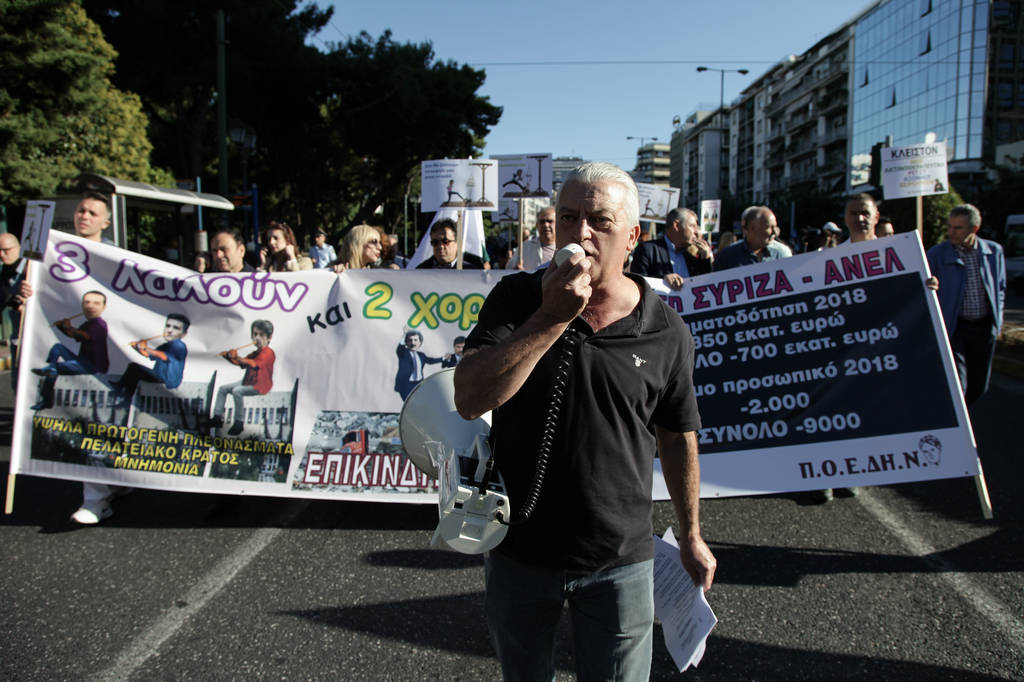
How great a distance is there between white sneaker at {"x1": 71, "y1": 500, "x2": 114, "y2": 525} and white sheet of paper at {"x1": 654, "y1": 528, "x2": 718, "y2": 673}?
3.56 metres

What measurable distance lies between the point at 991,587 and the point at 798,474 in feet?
3.51

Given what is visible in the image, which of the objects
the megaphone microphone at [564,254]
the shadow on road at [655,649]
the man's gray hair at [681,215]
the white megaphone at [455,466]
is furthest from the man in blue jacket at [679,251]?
the megaphone microphone at [564,254]

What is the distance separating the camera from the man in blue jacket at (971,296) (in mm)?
5215

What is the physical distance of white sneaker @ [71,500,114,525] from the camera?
4157 mm

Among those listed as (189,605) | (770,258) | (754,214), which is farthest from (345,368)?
(754,214)

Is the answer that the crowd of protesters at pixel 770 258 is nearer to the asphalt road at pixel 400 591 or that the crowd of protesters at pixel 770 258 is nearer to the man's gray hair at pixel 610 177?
the asphalt road at pixel 400 591

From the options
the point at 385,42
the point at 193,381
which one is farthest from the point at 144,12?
the point at 193,381

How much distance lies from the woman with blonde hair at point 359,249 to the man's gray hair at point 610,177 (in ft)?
13.7

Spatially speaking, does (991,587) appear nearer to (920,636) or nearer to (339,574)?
(920,636)

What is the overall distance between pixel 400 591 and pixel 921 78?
68.5 m

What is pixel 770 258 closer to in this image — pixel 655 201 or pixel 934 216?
pixel 655 201

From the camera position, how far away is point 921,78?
59.0m

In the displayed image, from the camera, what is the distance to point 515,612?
165cm

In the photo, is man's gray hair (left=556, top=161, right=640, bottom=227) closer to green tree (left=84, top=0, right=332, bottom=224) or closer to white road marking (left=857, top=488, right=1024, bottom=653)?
white road marking (left=857, top=488, right=1024, bottom=653)
